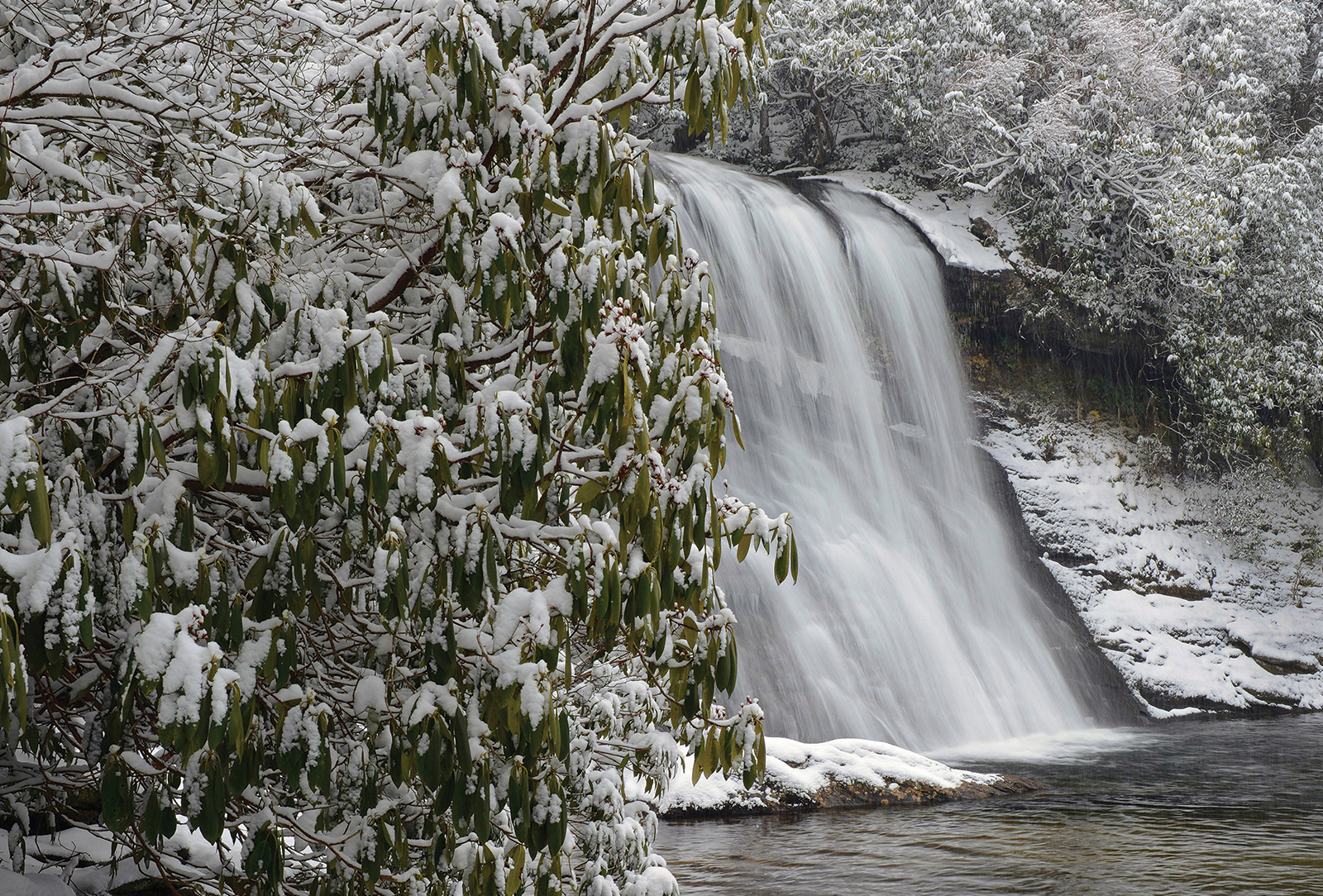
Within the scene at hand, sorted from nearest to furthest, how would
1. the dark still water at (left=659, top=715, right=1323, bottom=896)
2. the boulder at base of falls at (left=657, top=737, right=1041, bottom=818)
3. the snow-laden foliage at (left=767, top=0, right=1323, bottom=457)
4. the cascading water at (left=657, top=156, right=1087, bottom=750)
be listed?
the dark still water at (left=659, top=715, right=1323, bottom=896) < the boulder at base of falls at (left=657, top=737, right=1041, bottom=818) < the cascading water at (left=657, top=156, right=1087, bottom=750) < the snow-laden foliage at (left=767, top=0, right=1323, bottom=457)

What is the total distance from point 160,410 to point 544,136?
123 cm

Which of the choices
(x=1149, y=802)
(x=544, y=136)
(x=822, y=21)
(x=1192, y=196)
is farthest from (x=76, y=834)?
(x=822, y=21)

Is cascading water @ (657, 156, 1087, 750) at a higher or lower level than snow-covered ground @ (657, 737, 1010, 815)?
higher

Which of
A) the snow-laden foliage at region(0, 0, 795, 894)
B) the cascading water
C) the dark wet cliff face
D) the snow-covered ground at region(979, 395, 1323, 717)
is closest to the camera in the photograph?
the snow-laden foliage at region(0, 0, 795, 894)

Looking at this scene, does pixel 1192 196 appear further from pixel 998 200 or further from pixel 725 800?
pixel 725 800

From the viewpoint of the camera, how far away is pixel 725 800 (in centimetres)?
920

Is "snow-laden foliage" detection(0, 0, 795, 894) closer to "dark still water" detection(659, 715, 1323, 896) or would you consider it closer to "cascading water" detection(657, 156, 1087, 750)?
"dark still water" detection(659, 715, 1323, 896)

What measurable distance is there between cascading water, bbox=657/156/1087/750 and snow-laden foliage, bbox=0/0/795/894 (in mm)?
8845

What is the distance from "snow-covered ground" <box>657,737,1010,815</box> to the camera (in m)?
9.20

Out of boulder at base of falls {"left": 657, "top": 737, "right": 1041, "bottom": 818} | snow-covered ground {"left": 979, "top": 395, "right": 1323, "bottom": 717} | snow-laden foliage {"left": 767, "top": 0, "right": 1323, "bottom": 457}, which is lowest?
boulder at base of falls {"left": 657, "top": 737, "right": 1041, "bottom": 818}

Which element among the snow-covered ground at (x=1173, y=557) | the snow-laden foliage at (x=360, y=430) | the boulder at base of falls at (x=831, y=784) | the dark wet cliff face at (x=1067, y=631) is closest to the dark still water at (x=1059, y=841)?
the boulder at base of falls at (x=831, y=784)

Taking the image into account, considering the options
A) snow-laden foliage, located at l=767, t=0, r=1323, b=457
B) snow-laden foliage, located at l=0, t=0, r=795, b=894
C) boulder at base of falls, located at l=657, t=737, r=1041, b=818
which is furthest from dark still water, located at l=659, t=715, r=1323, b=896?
snow-laden foliage, located at l=767, t=0, r=1323, b=457

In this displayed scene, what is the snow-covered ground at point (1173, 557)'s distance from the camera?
52.1ft

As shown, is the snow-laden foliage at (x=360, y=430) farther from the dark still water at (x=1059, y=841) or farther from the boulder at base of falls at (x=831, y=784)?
the boulder at base of falls at (x=831, y=784)
